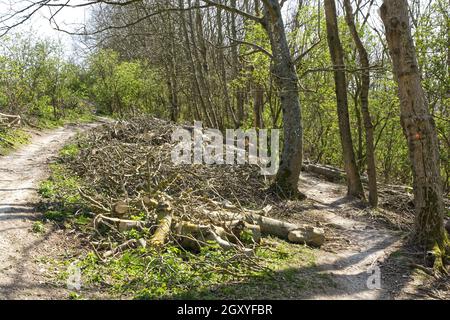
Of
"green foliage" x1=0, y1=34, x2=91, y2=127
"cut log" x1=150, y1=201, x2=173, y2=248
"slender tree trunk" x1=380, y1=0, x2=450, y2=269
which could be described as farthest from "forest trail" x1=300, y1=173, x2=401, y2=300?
"green foliage" x1=0, y1=34, x2=91, y2=127

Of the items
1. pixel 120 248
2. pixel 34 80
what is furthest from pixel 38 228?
pixel 34 80

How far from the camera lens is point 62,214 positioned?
6453 mm

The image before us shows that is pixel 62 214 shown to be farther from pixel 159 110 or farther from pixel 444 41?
pixel 159 110

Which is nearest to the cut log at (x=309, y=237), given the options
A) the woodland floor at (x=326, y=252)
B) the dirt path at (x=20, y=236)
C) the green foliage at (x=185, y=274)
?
the woodland floor at (x=326, y=252)

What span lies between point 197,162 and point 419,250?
542cm

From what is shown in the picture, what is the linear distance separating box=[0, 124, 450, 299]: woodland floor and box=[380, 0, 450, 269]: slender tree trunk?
53 cm

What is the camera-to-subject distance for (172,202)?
6695mm

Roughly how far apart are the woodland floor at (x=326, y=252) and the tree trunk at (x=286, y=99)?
2.36 ft

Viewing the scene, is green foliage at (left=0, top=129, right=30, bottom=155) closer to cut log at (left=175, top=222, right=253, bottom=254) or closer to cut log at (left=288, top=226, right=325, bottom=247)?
cut log at (left=175, top=222, right=253, bottom=254)

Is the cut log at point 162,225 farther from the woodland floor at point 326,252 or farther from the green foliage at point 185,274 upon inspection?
the woodland floor at point 326,252

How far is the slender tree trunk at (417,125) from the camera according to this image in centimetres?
579

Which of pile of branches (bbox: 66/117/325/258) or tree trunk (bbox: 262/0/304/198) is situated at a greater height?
tree trunk (bbox: 262/0/304/198)

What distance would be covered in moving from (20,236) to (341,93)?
24.2ft

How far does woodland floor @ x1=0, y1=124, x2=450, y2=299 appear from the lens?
457cm
